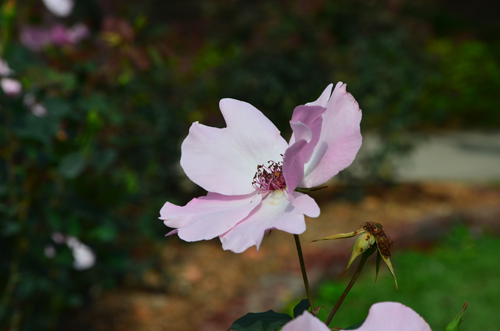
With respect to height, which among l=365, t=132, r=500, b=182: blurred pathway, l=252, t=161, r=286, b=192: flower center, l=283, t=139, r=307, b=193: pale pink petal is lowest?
l=283, t=139, r=307, b=193: pale pink petal

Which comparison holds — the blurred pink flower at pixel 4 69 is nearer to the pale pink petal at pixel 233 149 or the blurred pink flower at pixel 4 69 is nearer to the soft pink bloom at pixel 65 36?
the soft pink bloom at pixel 65 36

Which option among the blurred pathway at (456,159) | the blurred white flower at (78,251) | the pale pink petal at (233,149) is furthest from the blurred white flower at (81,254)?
the blurred pathway at (456,159)

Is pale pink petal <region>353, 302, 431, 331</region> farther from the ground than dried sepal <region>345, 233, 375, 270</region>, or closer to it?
closer to it

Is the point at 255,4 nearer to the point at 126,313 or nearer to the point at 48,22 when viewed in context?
the point at 48,22

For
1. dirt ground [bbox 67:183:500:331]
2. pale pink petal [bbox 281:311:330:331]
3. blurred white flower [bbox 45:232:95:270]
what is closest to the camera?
pale pink petal [bbox 281:311:330:331]

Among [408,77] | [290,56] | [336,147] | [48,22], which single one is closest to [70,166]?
Answer: [336,147]

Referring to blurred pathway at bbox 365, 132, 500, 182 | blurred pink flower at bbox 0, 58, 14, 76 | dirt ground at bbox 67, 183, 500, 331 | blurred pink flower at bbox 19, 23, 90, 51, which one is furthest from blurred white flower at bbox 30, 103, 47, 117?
blurred pathway at bbox 365, 132, 500, 182

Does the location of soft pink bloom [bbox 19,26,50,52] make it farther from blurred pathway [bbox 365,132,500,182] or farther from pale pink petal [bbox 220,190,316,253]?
blurred pathway [bbox 365,132,500,182]
